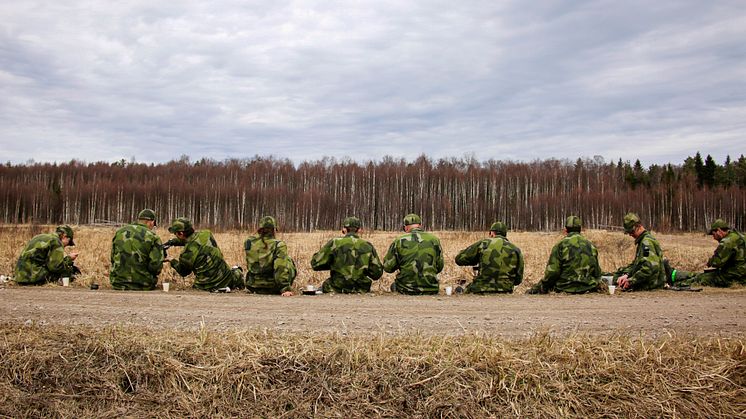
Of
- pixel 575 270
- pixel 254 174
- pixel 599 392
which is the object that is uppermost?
pixel 254 174

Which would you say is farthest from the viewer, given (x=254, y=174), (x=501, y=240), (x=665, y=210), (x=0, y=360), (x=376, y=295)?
(x=254, y=174)

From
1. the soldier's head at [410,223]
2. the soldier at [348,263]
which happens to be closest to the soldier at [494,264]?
the soldier's head at [410,223]

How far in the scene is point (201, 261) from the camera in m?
12.7

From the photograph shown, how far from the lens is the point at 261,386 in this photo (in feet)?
18.7

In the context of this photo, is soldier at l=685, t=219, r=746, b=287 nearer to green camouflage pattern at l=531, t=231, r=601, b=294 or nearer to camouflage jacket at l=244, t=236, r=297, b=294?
green camouflage pattern at l=531, t=231, r=601, b=294

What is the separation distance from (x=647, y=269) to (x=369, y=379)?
8971mm

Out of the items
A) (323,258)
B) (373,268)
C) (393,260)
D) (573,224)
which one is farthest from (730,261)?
(323,258)

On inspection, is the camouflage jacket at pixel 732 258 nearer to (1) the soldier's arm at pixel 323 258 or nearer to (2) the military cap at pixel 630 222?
(2) the military cap at pixel 630 222

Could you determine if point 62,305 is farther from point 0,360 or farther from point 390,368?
point 390,368

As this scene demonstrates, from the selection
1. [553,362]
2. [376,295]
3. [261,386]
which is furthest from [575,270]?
[261,386]

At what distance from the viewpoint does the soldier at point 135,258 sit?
12.5 metres

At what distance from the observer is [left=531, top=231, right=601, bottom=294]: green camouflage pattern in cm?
1213

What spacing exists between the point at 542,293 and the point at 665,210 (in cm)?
7582

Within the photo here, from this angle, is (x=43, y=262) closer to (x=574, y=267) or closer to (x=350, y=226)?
(x=350, y=226)
